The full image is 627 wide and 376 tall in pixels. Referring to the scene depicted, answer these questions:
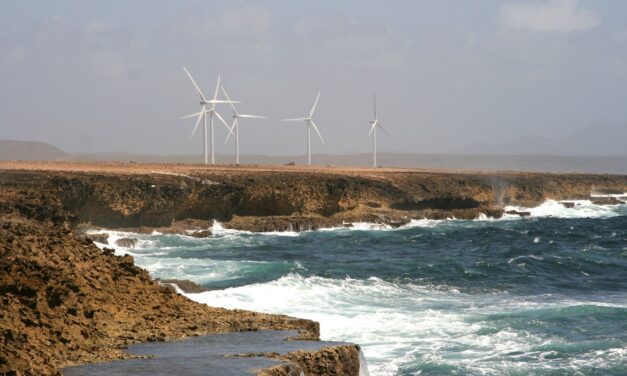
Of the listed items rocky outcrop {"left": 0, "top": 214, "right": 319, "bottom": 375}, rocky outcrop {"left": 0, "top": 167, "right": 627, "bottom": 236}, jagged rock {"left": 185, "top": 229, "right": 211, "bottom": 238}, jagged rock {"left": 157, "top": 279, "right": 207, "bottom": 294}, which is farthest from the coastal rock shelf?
jagged rock {"left": 185, "top": 229, "right": 211, "bottom": 238}

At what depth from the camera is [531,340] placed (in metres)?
21.3

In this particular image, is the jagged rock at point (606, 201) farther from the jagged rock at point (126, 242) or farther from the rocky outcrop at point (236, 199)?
the jagged rock at point (126, 242)

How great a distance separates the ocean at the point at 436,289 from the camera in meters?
19.7

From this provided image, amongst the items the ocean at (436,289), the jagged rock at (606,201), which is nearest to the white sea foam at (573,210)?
the jagged rock at (606,201)

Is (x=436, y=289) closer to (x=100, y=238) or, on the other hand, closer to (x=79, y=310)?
(x=100, y=238)

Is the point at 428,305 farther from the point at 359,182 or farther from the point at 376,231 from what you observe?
the point at 359,182

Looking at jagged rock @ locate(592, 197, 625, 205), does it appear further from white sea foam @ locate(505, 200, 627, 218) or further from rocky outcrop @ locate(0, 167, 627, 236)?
rocky outcrop @ locate(0, 167, 627, 236)

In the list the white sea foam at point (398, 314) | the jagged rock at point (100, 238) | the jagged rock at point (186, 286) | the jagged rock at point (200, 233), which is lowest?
the jagged rock at point (200, 233)

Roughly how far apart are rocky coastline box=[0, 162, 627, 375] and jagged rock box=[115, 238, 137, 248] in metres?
2.28

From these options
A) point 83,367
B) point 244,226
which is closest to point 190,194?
point 244,226

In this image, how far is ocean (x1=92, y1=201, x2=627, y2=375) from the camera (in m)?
19.7

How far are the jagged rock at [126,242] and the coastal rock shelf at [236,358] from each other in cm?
2926

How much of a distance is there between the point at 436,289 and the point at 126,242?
15654 mm

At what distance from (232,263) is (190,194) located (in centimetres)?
1883
